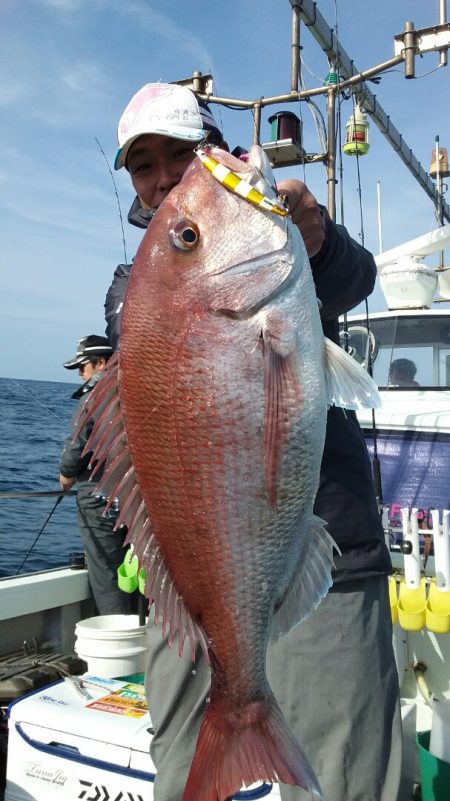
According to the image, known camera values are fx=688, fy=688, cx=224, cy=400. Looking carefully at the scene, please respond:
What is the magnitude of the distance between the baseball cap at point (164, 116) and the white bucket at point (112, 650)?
118 inches

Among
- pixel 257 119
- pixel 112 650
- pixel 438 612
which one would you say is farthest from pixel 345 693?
pixel 257 119

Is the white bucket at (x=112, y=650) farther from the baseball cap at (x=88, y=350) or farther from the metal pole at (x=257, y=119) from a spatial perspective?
the metal pole at (x=257, y=119)

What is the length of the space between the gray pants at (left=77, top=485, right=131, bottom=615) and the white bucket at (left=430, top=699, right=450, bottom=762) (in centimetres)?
246

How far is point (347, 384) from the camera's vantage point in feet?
4.50

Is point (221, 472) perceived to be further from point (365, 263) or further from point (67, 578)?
point (67, 578)

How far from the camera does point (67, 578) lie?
16.4 ft

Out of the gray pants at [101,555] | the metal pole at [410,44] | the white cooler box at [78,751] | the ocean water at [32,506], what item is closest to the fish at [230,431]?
the white cooler box at [78,751]

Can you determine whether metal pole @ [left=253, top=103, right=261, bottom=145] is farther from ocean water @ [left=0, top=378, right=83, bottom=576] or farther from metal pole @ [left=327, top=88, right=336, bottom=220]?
ocean water @ [left=0, top=378, right=83, bottom=576]

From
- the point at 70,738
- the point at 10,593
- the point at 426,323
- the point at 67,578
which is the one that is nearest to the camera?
the point at 70,738

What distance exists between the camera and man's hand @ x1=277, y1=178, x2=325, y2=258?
1.52m

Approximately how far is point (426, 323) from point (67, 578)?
135 inches

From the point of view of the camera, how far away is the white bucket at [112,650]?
4.06 metres

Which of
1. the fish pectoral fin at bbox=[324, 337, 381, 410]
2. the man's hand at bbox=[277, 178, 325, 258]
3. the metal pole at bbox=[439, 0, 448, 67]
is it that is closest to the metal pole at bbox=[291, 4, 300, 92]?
the metal pole at bbox=[439, 0, 448, 67]

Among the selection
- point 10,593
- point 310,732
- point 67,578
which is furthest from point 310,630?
point 67,578
